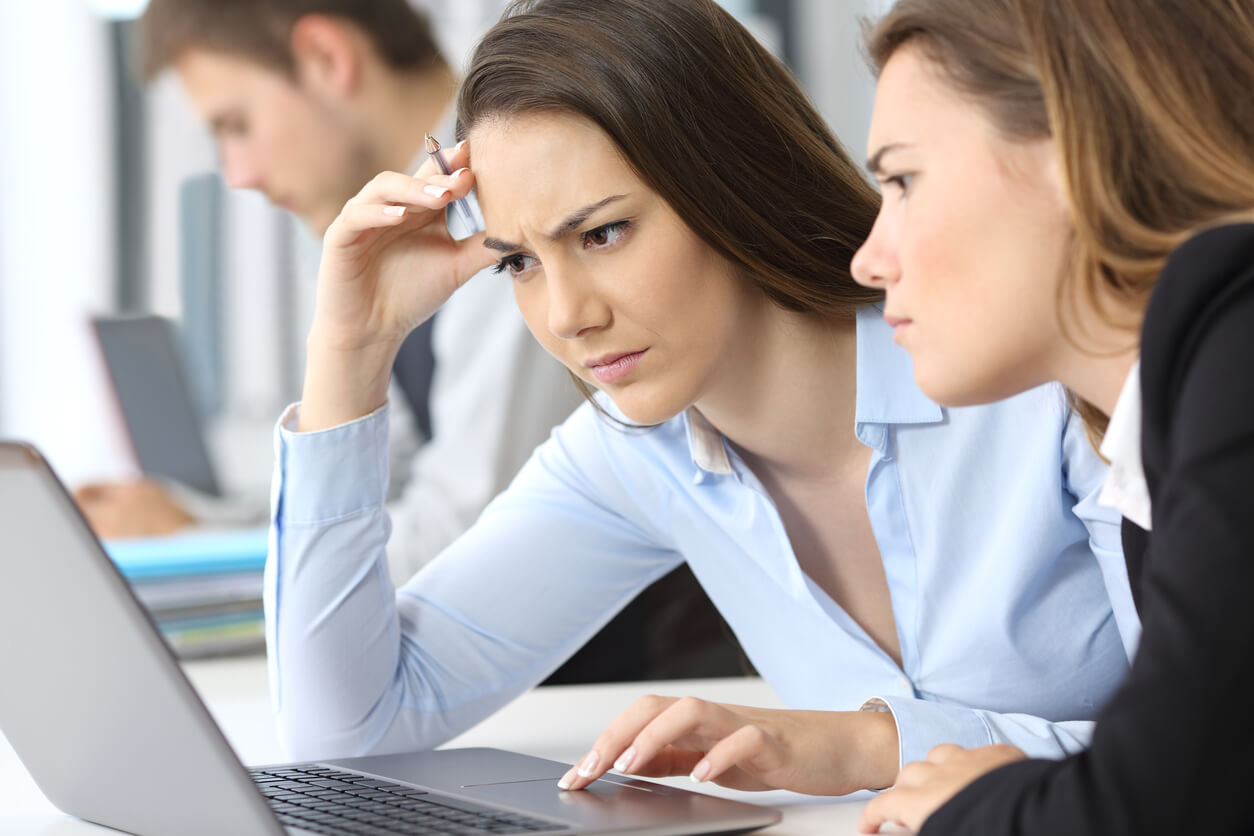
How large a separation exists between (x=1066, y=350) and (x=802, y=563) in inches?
19.3

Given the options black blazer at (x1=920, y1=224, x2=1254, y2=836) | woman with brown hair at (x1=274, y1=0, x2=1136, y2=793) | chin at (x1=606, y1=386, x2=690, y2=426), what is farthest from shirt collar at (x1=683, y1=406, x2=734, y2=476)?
black blazer at (x1=920, y1=224, x2=1254, y2=836)

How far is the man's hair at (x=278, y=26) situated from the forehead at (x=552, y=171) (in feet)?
4.40

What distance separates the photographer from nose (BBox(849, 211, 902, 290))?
0.83m

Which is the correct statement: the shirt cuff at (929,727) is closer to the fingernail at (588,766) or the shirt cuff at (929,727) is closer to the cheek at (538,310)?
the fingernail at (588,766)

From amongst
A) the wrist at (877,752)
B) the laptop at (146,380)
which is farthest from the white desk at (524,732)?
the laptop at (146,380)

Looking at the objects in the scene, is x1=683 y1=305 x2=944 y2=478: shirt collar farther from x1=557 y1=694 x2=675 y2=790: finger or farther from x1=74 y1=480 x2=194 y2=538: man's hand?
x1=74 y1=480 x2=194 y2=538: man's hand

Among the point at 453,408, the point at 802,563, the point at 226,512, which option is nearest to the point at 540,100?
the point at 802,563

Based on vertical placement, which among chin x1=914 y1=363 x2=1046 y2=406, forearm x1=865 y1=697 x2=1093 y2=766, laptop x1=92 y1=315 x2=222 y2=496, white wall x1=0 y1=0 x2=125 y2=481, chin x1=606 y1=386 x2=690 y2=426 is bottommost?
forearm x1=865 y1=697 x2=1093 y2=766

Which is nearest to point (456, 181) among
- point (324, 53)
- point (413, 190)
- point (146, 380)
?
point (413, 190)

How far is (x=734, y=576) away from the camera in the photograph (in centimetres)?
125

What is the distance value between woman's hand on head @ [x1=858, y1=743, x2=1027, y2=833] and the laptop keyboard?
18 centimetres

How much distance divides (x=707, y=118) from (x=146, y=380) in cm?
181

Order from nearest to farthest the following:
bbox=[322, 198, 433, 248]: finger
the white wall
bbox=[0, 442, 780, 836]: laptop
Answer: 1. bbox=[0, 442, 780, 836]: laptop
2. bbox=[322, 198, 433, 248]: finger
3. the white wall

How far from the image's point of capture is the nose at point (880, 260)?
0.83 m
